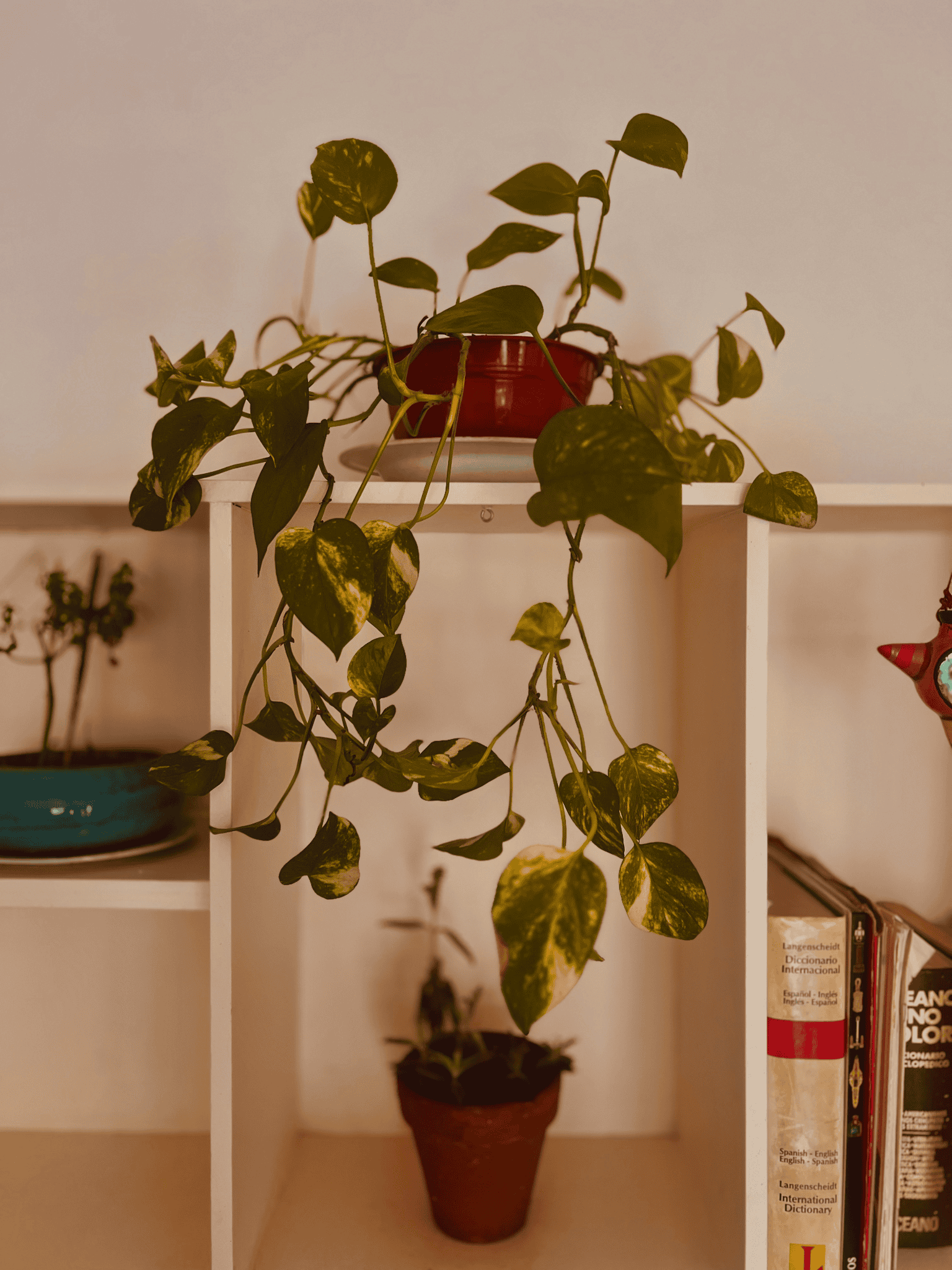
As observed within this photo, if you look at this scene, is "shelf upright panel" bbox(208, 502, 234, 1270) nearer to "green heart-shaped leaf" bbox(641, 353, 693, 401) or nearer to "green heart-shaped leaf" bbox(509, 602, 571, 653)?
"green heart-shaped leaf" bbox(509, 602, 571, 653)

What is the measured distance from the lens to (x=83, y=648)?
1032 mm

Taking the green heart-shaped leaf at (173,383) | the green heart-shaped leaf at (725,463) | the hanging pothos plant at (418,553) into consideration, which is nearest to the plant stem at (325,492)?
the hanging pothos plant at (418,553)

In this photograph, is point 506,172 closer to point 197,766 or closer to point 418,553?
point 418,553

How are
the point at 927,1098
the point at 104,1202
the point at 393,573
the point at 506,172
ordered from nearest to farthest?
the point at 393,573 → the point at 927,1098 → the point at 104,1202 → the point at 506,172

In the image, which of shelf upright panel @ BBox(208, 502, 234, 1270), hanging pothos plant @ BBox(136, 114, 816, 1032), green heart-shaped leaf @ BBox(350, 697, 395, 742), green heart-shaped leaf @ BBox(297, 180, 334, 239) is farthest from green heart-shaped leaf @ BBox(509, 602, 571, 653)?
green heart-shaped leaf @ BBox(297, 180, 334, 239)

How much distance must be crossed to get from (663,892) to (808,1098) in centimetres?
36

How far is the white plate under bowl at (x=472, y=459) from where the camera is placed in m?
0.73

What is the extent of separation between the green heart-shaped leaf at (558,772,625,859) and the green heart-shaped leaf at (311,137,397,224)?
0.41 m

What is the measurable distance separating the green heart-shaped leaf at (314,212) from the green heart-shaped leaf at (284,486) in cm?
36

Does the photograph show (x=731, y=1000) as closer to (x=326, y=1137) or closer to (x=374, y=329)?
(x=326, y=1137)

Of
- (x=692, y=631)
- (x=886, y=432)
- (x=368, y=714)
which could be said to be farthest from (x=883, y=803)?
(x=368, y=714)

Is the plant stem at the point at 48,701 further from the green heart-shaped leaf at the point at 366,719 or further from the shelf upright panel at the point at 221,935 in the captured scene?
the green heart-shaped leaf at the point at 366,719

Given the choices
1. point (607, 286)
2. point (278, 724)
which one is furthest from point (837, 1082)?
point (607, 286)

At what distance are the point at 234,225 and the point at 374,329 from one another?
0.21m
